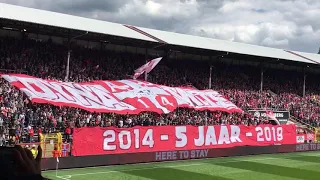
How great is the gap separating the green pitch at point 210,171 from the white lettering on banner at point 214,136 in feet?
4.39

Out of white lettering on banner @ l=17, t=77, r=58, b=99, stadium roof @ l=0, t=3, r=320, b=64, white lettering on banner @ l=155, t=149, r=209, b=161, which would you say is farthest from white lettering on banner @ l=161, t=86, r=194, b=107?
white lettering on banner @ l=17, t=77, r=58, b=99

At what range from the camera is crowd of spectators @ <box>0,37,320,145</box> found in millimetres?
24719

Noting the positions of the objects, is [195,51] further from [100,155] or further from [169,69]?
[100,155]

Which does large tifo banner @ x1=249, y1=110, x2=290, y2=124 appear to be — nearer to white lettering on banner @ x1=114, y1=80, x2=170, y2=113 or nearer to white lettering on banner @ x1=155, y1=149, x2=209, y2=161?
white lettering on banner @ x1=114, y1=80, x2=170, y2=113

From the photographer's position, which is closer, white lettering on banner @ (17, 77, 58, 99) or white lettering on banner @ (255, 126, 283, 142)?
white lettering on banner @ (17, 77, 58, 99)

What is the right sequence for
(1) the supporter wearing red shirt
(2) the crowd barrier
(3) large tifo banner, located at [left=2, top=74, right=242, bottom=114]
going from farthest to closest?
(3) large tifo banner, located at [left=2, top=74, right=242, bottom=114] → (2) the crowd barrier → (1) the supporter wearing red shirt

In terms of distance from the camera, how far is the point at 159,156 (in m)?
24.4

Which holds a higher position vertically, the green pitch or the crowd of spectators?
the crowd of spectators

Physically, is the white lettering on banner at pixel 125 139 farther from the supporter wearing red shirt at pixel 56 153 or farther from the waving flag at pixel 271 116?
the waving flag at pixel 271 116

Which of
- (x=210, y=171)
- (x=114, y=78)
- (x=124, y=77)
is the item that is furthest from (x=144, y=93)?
(x=210, y=171)

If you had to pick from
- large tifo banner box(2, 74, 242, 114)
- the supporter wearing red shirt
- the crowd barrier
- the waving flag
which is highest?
large tifo banner box(2, 74, 242, 114)

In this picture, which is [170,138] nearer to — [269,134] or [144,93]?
[144,93]

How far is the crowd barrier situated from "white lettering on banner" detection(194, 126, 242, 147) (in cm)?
51

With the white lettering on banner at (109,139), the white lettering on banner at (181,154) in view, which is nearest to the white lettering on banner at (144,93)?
the white lettering on banner at (181,154)
